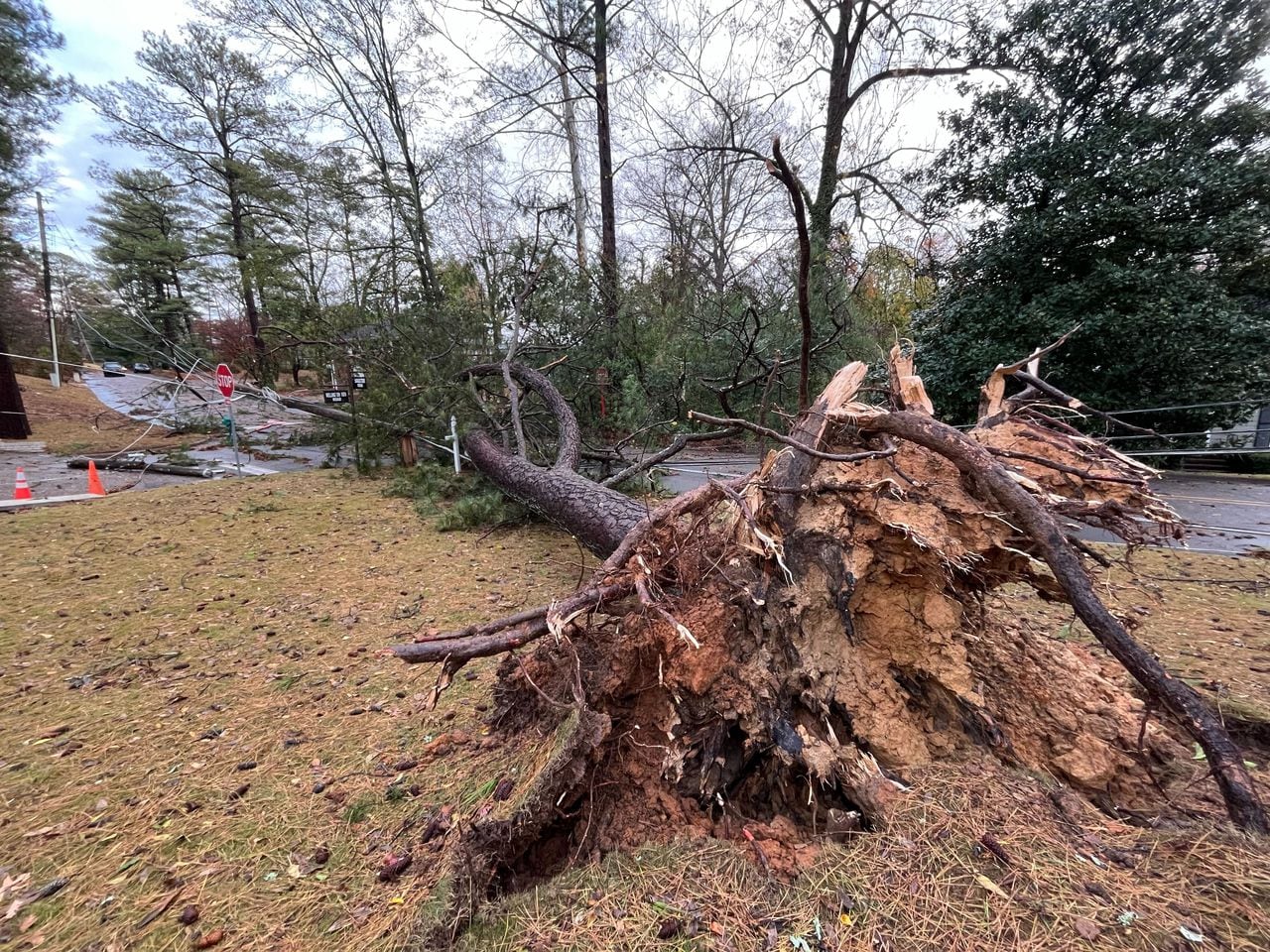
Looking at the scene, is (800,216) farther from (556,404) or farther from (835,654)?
(556,404)

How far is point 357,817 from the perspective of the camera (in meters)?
1.65

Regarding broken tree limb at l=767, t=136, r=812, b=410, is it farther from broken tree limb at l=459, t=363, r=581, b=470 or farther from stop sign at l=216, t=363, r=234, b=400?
stop sign at l=216, t=363, r=234, b=400

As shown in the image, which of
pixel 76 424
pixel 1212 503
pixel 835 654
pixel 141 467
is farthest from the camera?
pixel 76 424

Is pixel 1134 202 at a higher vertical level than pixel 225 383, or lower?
higher

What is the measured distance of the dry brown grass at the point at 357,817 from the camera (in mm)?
1143

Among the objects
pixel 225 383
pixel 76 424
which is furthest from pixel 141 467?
pixel 76 424

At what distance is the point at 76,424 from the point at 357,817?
16.4 m

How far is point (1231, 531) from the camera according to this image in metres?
4.46

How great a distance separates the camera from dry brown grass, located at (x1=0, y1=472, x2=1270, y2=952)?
1143 mm

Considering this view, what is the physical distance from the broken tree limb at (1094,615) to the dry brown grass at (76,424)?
1017cm

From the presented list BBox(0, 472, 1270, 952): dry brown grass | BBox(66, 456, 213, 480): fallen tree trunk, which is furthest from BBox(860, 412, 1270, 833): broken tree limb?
BBox(66, 456, 213, 480): fallen tree trunk

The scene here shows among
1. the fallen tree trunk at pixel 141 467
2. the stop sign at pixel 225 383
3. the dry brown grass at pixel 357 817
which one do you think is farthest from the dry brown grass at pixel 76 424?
the dry brown grass at pixel 357 817

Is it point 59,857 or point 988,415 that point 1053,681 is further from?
point 59,857

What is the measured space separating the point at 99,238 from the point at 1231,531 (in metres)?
32.0
